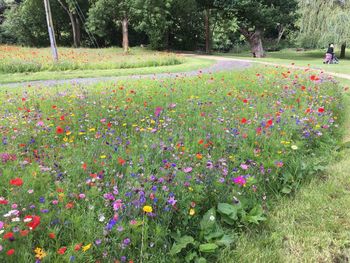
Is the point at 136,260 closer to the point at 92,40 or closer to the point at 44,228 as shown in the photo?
the point at 44,228

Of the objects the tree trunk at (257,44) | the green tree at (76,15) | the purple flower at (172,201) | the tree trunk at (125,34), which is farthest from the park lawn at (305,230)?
the green tree at (76,15)

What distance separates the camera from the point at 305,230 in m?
2.91

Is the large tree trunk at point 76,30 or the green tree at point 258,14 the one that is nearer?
the green tree at point 258,14

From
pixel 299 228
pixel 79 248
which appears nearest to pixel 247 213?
pixel 299 228

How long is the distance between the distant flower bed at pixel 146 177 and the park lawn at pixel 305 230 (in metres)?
0.14

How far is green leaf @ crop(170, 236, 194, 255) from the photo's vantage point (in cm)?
231

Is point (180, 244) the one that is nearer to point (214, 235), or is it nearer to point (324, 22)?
point (214, 235)

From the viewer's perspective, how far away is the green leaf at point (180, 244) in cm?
231

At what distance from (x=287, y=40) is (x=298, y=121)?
48258 mm

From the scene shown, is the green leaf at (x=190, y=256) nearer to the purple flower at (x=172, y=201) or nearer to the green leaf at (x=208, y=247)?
the green leaf at (x=208, y=247)

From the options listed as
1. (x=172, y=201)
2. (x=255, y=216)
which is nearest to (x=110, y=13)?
(x=255, y=216)

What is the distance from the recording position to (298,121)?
15.1 ft

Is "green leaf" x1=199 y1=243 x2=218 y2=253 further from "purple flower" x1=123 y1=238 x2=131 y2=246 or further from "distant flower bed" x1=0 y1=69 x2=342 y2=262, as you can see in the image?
"purple flower" x1=123 y1=238 x2=131 y2=246

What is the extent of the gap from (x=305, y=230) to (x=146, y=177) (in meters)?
1.53
